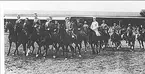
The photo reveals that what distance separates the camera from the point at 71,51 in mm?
11461

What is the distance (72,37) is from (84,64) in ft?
2.76

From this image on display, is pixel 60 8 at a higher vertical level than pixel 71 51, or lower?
higher

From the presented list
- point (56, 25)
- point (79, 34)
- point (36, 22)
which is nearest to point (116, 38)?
point (79, 34)

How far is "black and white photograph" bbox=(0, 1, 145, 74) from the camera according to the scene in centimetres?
1134

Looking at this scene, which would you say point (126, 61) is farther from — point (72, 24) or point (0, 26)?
point (0, 26)

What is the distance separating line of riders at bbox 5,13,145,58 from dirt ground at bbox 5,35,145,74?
0.17 metres

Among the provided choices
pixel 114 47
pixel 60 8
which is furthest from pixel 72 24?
pixel 114 47

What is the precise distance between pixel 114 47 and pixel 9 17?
311 cm

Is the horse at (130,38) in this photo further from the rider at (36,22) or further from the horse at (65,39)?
the rider at (36,22)

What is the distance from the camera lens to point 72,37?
37.5 ft

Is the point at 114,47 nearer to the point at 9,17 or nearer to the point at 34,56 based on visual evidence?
the point at 34,56

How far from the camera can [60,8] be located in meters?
11.4

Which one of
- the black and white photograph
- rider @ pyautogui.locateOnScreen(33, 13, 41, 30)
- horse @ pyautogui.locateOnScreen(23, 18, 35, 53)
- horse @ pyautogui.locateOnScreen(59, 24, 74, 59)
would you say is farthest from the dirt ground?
rider @ pyautogui.locateOnScreen(33, 13, 41, 30)

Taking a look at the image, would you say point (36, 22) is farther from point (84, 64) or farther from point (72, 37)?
point (84, 64)
